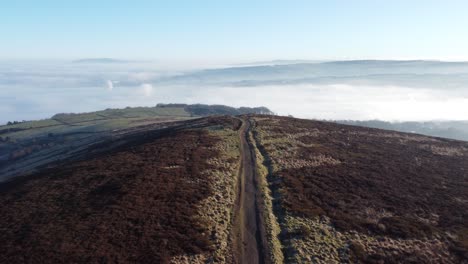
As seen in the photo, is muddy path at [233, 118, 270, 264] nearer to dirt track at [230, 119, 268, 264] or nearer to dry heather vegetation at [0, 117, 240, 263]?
dirt track at [230, 119, 268, 264]

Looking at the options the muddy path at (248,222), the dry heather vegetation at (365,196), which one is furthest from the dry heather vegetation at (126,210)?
the dry heather vegetation at (365,196)

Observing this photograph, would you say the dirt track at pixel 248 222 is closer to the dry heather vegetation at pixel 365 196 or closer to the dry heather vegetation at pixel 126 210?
the dry heather vegetation at pixel 126 210

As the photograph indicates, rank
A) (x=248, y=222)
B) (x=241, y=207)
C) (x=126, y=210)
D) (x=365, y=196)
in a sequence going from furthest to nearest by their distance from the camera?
(x=365, y=196) < (x=241, y=207) < (x=126, y=210) < (x=248, y=222)

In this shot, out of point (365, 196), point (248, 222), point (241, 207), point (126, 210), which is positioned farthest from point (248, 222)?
point (365, 196)

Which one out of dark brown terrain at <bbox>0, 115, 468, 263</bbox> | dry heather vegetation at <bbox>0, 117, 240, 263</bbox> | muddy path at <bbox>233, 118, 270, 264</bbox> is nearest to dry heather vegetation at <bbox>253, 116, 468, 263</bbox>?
dark brown terrain at <bbox>0, 115, 468, 263</bbox>

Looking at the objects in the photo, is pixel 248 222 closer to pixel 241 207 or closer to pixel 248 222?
pixel 248 222

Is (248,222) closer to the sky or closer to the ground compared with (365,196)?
closer to the ground

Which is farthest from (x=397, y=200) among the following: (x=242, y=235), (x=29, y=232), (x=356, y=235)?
(x=29, y=232)

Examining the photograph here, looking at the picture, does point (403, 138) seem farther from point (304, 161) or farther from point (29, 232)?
point (29, 232)

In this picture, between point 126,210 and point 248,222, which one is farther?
point 126,210
